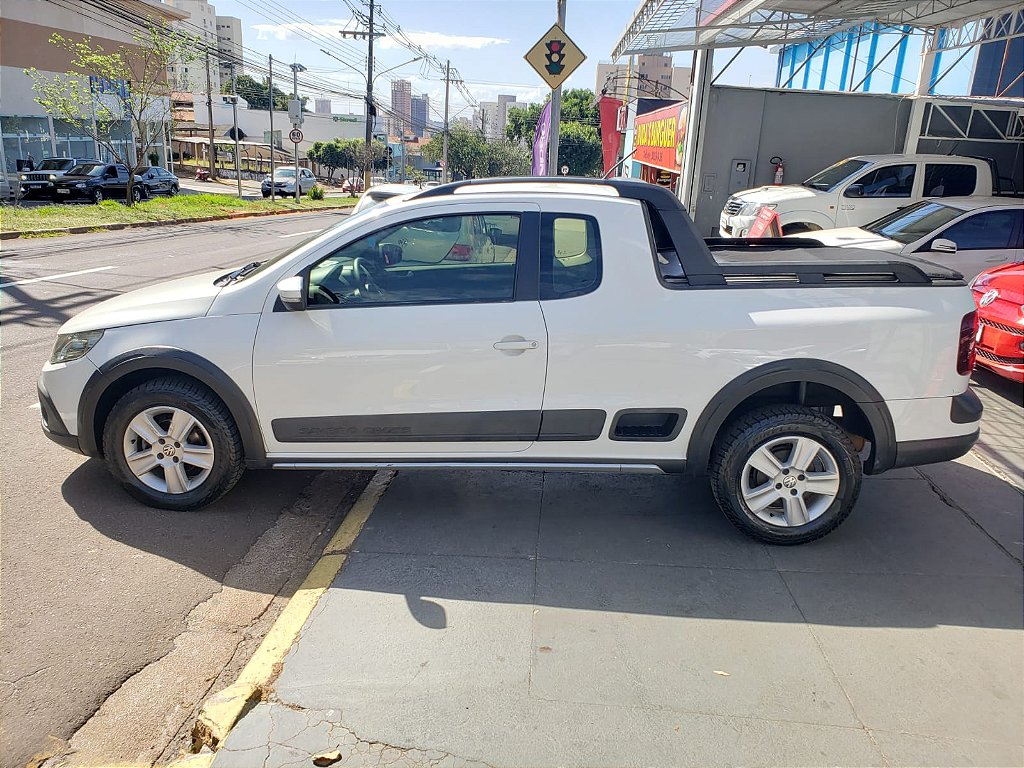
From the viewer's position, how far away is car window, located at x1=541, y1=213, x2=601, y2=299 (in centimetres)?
390

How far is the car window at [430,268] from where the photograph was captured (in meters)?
3.95

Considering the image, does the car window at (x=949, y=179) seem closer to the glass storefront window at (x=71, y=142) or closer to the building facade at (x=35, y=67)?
the building facade at (x=35, y=67)

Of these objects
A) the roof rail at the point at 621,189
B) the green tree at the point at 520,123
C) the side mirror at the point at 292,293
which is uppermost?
the green tree at the point at 520,123

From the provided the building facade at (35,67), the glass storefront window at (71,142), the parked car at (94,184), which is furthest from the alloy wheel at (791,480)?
the glass storefront window at (71,142)

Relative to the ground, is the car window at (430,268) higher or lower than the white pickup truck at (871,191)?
lower

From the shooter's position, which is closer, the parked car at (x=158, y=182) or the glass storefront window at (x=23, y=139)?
the parked car at (x=158, y=182)

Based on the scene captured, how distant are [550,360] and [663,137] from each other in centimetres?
1915

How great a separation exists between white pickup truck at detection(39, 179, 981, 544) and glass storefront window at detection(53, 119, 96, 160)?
3586cm

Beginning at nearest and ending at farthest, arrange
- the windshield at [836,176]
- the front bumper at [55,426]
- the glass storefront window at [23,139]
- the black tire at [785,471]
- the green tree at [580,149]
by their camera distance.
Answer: the black tire at [785,471], the front bumper at [55,426], the windshield at [836,176], the glass storefront window at [23,139], the green tree at [580,149]

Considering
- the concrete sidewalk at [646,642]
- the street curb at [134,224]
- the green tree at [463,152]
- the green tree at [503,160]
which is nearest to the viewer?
the concrete sidewalk at [646,642]

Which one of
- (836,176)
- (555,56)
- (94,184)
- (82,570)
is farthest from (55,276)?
(94,184)

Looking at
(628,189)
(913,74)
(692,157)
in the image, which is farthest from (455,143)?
(628,189)

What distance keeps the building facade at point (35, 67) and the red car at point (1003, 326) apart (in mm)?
30648

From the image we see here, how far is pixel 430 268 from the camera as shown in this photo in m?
4.07
